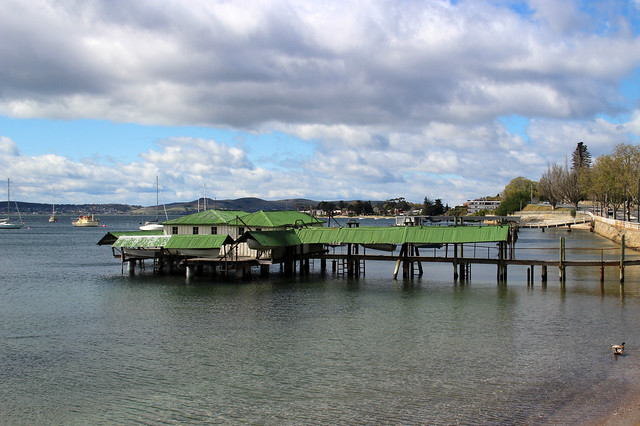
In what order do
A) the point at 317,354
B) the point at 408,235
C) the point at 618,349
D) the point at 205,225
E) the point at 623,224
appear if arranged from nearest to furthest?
the point at 618,349 < the point at 317,354 < the point at 408,235 < the point at 205,225 < the point at 623,224

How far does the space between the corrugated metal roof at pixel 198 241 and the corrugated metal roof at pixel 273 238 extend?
3.14 m

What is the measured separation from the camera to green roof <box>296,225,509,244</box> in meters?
54.6

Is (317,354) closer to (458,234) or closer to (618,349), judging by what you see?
(618,349)

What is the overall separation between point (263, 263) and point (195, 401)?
3469 cm

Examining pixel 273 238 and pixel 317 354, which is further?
pixel 273 238

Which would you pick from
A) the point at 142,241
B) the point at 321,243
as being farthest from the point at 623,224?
the point at 142,241

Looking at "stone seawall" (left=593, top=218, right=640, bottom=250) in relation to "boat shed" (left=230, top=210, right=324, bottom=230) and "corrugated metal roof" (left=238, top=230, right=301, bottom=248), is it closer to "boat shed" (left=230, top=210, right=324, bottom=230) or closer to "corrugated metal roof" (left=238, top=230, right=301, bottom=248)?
"corrugated metal roof" (left=238, top=230, right=301, bottom=248)

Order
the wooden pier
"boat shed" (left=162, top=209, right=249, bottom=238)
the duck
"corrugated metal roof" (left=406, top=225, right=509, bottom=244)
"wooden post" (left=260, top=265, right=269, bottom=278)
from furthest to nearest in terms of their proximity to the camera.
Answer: "boat shed" (left=162, top=209, right=249, bottom=238) → "wooden post" (left=260, top=265, right=269, bottom=278) → the wooden pier → "corrugated metal roof" (left=406, top=225, right=509, bottom=244) → the duck

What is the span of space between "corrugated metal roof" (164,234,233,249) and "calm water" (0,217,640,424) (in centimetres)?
679

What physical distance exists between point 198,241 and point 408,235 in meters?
22.0

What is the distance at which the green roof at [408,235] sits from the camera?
54562 millimetres

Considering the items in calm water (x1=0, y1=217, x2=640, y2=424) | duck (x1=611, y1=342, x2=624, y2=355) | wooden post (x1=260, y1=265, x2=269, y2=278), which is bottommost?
calm water (x1=0, y1=217, x2=640, y2=424)

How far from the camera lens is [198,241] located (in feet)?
202

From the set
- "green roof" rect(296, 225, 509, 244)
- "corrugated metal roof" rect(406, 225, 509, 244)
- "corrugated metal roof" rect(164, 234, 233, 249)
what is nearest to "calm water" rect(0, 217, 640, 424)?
"corrugated metal roof" rect(406, 225, 509, 244)
